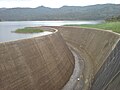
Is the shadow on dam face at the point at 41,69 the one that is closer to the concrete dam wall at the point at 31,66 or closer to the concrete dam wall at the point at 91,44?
the concrete dam wall at the point at 31,66

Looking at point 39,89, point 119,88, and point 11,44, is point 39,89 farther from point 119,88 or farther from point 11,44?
point 119,88

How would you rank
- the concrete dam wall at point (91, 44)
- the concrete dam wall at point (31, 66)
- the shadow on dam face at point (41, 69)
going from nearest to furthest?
the shadow on dam face at point (41, 69) < the concrete dam wall at point (31, 66) < the concrete dam wall at point (91, 44)

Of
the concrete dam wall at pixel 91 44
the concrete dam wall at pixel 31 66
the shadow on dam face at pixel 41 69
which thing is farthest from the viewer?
the concrete dam wall at pixel 91 44

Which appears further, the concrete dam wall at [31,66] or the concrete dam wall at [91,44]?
the concrete dam wall at [91,44]

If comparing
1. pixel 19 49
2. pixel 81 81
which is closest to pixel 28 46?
pixel 19 49

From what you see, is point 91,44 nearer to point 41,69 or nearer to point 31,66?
point 41,69

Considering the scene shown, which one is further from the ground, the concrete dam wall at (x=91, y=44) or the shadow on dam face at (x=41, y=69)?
the shadow on dam face at (x=41, y=69)

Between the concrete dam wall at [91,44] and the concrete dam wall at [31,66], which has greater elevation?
the concrete dam wall at [31,66]

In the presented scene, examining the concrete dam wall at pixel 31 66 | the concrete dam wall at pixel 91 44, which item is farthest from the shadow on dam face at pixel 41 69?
the concrete dam wall at pixel 91 44

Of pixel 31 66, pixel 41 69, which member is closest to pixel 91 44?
pixel 41 69

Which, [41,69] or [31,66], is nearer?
[31,66]
